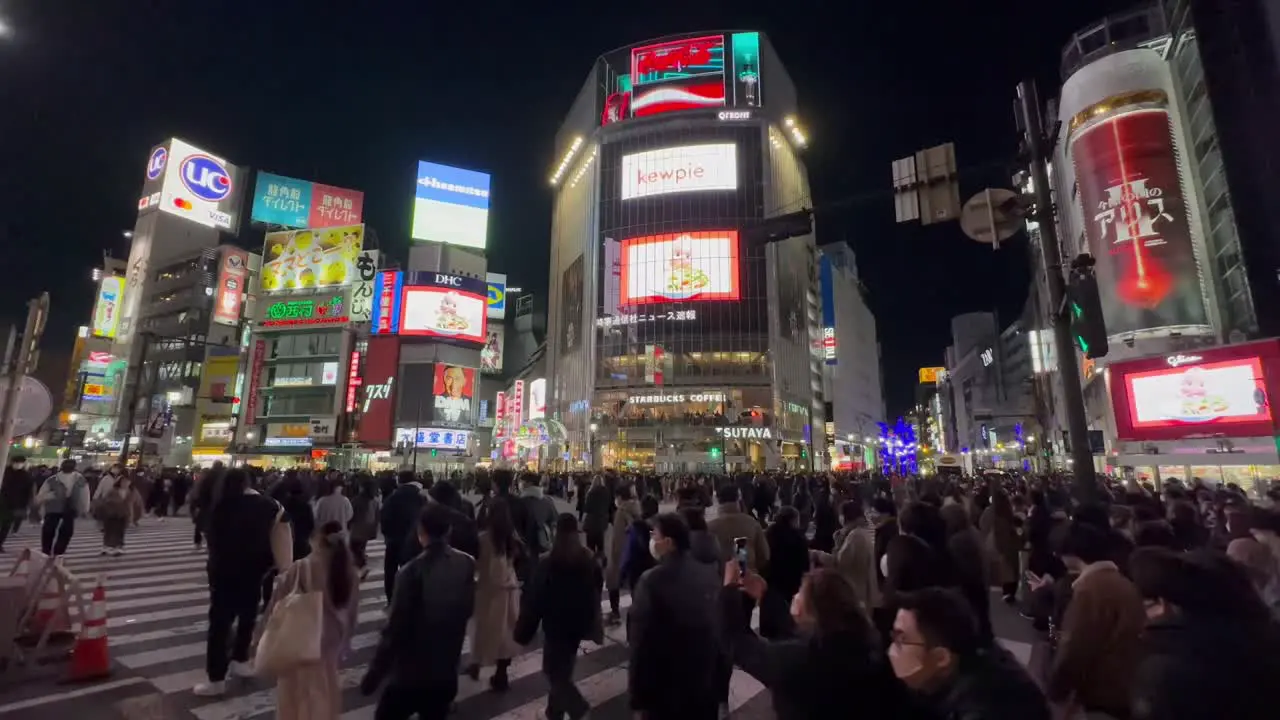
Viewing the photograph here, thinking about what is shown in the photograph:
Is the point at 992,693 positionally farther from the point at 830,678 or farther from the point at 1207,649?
the point at 1207,649

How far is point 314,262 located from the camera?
59062 millimetres

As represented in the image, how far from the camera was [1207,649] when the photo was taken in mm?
2072

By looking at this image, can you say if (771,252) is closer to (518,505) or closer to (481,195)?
(481,195)

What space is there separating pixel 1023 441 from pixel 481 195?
76.3 meters

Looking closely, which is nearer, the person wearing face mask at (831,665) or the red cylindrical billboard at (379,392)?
the person wearing face mask at (831,665)

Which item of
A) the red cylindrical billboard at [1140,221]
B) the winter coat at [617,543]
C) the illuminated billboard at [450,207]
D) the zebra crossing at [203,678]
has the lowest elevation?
the zebra crossing at [203,678]

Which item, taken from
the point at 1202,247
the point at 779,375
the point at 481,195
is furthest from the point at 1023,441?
the point at 481,195

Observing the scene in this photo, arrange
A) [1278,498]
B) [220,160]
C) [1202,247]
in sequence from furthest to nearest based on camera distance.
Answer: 1. [220,160]
2. [1202,247]
3. [1278,498]

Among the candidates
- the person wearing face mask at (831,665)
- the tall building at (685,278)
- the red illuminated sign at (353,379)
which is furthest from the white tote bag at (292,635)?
the red illuminated sign at (353,379)

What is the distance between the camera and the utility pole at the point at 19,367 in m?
6.24

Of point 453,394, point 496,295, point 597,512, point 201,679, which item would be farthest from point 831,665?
point 496,295

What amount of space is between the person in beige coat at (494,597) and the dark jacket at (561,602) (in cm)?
111

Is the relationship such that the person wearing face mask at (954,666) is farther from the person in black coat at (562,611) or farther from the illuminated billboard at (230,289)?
the illuminated billboard at (230,289)

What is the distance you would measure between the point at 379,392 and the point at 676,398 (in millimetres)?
28955
